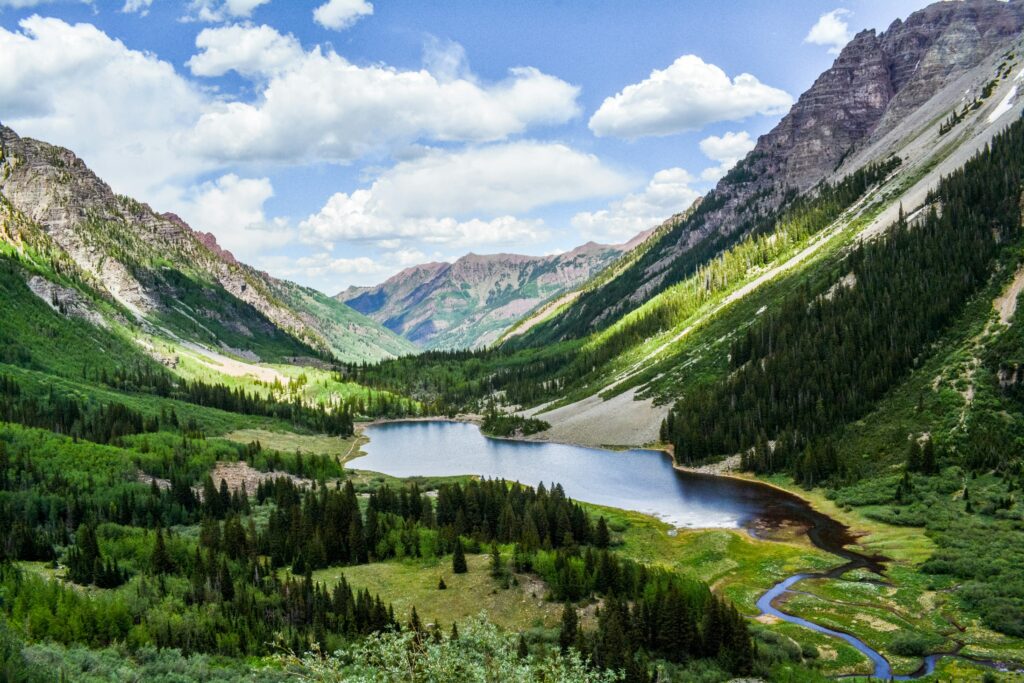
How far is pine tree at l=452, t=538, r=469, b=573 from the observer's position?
66.1m

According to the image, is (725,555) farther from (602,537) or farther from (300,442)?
(300,442)

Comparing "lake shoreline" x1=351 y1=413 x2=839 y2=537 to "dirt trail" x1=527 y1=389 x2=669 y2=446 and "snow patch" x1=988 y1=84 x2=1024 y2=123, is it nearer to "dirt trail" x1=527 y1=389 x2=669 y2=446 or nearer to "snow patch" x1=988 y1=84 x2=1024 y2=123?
"dirt trail" x1=527 y1=389 x2=669 y2=446

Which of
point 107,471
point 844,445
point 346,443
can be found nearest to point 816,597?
point 844,445

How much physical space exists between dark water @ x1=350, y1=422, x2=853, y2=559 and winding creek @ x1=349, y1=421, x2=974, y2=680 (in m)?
0.11

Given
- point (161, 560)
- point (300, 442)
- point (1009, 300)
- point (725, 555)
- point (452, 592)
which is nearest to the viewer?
point (452, 592)

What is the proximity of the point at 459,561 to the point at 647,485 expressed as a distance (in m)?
62.1

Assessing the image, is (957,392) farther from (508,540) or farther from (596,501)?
(508,540)

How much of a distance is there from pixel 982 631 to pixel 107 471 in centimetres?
10034

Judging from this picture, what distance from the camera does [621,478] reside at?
5113 inches

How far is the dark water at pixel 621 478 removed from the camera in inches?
3706

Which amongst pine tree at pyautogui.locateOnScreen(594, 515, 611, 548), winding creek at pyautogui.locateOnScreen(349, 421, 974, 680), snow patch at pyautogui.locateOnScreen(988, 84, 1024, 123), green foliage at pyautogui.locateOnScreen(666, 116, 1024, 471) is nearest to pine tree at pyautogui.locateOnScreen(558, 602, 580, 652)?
winding creek at pyautogui.locateOnScreen(349, 421, 974, 680)

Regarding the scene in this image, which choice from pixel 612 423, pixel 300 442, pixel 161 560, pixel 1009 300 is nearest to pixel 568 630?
pixel 161 560

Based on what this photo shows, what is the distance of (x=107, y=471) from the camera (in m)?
99.8

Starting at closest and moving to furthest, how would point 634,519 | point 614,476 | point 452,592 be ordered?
1. point 452,592
2. point 634,519
3. point 614,476
